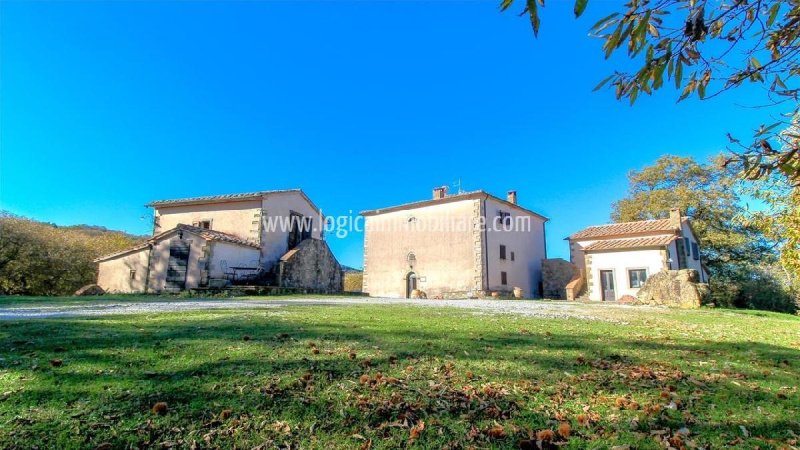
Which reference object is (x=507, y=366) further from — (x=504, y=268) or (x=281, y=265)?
(x=504, y=268)

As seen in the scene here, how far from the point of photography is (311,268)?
23.9 metres

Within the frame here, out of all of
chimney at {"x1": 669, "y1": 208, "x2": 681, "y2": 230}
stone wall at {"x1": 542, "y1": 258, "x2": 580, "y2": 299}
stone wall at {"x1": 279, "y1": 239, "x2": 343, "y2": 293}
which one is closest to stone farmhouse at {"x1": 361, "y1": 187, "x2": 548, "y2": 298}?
stone wall at {"x1": 542, "y1": 258, "x2": 580, "y2": 299}

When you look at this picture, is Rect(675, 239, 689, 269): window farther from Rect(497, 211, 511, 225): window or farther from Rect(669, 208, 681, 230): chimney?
Rect(497, 211, 511, 225): window

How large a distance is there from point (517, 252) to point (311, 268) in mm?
15063

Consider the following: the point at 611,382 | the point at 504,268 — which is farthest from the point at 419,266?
the point at 611,382

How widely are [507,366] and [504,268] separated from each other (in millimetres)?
24742

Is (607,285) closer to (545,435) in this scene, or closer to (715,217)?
(715,217)

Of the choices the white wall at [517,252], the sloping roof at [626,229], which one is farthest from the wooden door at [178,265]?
the sloping roof at [626,229]

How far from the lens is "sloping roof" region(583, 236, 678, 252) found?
22.8 m

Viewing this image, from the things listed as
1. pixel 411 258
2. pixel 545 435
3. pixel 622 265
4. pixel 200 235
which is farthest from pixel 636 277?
Answer: pixel 545 435

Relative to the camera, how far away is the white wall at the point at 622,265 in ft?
75.3

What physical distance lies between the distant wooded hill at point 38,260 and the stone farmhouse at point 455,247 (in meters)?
19.2

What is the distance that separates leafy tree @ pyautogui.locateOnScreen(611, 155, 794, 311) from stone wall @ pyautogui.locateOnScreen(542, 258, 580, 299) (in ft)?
25.5

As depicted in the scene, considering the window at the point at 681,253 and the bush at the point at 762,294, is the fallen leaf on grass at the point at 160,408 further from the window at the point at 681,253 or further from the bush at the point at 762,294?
the window at the point at 681,253
